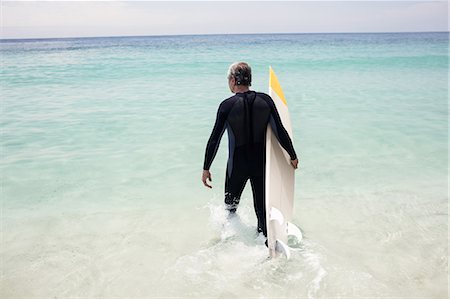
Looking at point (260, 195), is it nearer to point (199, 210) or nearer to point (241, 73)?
point (241, 73)

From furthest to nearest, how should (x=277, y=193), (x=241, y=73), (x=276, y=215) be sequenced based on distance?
(x=277, y=193) < (x=276, y=215) < (x=241, y=73)

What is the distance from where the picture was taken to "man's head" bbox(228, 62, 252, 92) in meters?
3.03

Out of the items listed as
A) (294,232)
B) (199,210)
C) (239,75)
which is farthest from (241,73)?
(199,210)

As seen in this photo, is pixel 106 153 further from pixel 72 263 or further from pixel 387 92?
pixel 387 92

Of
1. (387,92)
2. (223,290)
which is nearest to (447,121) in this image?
(387,92)

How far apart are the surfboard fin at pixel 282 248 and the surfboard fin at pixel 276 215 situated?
171mm

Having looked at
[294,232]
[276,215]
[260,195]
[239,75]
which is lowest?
[294,232]

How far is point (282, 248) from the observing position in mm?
3131

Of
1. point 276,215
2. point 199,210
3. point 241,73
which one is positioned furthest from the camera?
point 199,210

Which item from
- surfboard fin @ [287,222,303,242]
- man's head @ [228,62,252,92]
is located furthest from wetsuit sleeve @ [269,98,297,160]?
surfboard fin @ [287,222,303,242]

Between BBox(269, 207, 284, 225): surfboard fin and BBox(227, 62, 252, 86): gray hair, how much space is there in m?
1.11

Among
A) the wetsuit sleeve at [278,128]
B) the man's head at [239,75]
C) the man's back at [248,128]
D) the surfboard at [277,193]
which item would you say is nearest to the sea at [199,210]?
the surfboard at [277,193]

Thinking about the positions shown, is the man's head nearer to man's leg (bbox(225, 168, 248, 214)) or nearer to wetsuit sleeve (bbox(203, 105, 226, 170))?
wetsuit sleeve (bbox(203, 105, 226, 170))

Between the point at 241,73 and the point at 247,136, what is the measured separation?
20.7 inches
